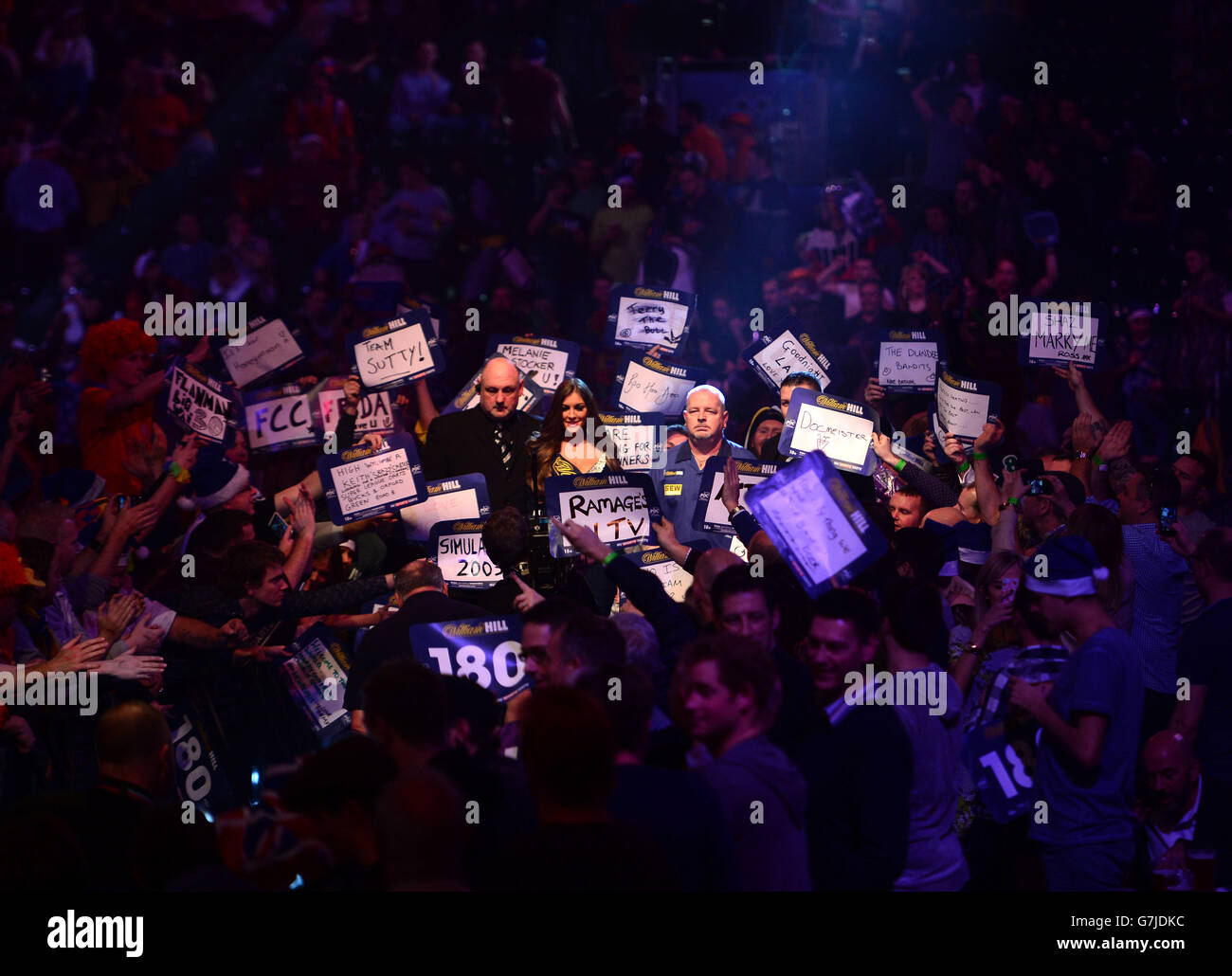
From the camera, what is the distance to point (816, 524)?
6.04 meters

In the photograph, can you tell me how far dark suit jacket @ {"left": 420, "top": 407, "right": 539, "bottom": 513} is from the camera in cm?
791

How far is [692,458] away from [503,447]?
1.11 m

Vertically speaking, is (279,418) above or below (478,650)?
above

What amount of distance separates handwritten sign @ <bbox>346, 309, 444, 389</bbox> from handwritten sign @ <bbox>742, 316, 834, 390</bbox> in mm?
1972

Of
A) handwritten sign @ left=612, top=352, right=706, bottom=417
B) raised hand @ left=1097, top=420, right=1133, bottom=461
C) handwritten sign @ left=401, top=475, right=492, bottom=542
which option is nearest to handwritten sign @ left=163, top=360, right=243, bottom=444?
handwritten sign @ left=401, top=475, right=492, bottom=542

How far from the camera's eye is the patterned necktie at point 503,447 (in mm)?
7977

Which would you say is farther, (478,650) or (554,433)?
(554,433)

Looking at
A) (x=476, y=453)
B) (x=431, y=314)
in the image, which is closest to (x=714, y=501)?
(x=476, y=453)

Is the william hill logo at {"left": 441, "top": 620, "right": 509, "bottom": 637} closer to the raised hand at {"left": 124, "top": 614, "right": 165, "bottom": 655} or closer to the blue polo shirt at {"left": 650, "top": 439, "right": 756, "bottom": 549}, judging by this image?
the raised hand at {"left": 124, "top": 614, "right": 165, "bottom": 655}

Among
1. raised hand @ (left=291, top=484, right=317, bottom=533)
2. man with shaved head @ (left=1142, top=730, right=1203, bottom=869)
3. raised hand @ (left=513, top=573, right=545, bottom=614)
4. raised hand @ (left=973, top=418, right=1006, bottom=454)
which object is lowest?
man with shaved head @ (left=1142, top=730, right=1203, bottom=869)

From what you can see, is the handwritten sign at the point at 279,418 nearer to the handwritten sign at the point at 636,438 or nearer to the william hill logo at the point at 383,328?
the william hill logo at the point at 383,328

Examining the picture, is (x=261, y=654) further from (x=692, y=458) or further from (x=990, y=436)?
(x=990, y=436)
